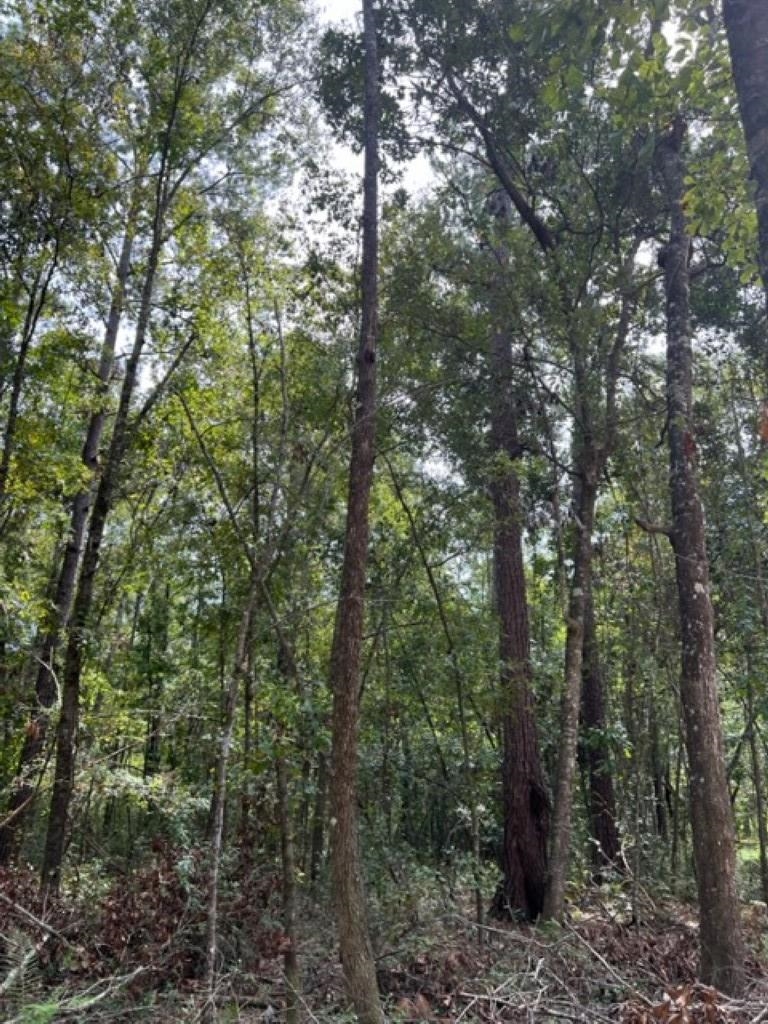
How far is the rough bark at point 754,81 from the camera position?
2.11m

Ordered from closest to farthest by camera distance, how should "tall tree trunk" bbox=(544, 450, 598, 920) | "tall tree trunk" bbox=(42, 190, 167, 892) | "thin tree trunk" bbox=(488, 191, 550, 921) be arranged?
1. "tall tree trunk" bbox=(42, 190, 167, 892)
2. "tall tree trunk" bbox=(544, 450, 598, 920)
3. "thin tree trunk" bbox=(488, 191, 550, 921)

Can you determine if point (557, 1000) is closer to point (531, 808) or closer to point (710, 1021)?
point (710, 1021)

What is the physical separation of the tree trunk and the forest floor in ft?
4.73

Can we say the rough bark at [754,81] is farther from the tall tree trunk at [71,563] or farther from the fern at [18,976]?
the tall tree trunk at [71,563]

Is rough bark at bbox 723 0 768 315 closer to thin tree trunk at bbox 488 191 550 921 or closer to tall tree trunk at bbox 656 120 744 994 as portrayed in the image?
tall tree trunk at bbox 656 120 744 994

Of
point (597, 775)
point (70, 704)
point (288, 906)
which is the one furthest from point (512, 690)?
point (70, 704)

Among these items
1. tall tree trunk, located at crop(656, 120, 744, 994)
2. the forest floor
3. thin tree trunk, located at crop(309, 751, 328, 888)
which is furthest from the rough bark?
thin tree trunk, located at crop(309, 751, 328, 888)

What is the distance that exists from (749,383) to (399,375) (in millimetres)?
4502

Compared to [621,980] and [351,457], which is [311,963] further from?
[351,457]

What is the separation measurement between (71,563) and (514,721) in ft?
17.4

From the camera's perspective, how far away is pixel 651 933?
566 cm

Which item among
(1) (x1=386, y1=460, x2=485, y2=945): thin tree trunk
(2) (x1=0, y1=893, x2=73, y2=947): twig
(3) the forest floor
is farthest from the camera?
(1) (x1=386, y1=460, x2=485, y2=945): thin tree trunk

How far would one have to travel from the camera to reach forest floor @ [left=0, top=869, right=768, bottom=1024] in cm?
405

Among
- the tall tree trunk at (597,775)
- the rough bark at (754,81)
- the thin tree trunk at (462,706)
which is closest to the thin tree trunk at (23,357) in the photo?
the thin tree trunk at (462,706)
